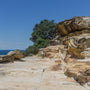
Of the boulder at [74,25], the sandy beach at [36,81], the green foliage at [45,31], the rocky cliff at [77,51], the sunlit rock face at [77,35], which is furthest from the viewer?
the green foliage at [45,31]

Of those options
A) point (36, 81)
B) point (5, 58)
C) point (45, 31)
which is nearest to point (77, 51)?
point (36, 81)

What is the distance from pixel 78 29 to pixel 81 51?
10.0ft

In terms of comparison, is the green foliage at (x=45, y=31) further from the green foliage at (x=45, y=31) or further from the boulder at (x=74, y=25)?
the boulder at (x=74, y=25)

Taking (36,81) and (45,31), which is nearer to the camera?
(36,81)

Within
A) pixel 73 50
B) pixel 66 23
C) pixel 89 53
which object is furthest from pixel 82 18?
pixel 89 53

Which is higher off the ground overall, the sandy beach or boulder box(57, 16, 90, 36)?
boulder box(57, 16, 90, 36)

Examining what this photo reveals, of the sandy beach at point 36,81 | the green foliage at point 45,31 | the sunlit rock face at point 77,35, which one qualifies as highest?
the green foliage at point 45,31

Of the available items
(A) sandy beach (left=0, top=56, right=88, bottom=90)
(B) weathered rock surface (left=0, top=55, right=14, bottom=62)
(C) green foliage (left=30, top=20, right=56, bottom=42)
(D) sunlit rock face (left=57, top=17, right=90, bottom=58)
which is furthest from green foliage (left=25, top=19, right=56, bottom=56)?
(A) sandy beach (left=0, top=56, right=88, bottom=90)

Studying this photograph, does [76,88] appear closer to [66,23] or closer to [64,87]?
[64,87]

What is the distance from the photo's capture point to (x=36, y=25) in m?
21.5

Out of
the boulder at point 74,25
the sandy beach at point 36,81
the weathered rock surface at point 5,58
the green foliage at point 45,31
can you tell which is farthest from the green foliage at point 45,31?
the sandy beach at point 36,81

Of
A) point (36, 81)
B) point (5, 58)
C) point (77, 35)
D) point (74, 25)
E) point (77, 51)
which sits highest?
point (74, 25)

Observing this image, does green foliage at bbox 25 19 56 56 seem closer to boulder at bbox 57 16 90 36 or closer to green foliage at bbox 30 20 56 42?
green foliage at bbox 30 20 56 42

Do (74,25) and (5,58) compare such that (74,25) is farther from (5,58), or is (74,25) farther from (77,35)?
(5,58)
